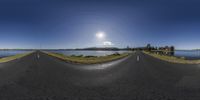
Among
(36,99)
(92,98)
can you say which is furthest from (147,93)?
(36,99)

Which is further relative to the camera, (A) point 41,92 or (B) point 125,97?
(A) point 41,92

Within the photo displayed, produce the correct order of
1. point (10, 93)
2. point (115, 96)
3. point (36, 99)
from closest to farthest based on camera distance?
point (36, 99)
point (115, 96)
point (10, 93)

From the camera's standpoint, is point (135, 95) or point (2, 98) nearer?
point (2, 98)

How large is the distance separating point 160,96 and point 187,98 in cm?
100

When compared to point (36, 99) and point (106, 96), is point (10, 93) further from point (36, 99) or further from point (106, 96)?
point (106, 96)

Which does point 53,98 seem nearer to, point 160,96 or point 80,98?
point 80,98

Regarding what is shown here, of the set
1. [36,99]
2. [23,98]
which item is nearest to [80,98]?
[36,99]

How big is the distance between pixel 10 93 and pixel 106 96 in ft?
13.7

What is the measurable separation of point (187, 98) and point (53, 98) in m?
5.15

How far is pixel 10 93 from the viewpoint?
31.3ft

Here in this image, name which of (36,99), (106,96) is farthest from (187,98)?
(36,99)

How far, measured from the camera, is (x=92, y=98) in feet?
27.9

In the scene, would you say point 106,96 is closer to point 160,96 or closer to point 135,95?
point 135,95

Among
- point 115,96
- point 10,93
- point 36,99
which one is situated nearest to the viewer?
point 36,99
